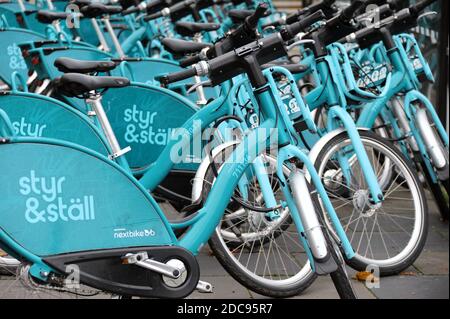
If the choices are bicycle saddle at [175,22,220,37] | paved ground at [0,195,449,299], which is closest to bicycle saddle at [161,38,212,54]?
bicycle saddle at [175,22,220,37]

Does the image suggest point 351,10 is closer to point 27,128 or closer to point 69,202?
point 27,128

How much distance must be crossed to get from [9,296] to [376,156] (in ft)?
6.68

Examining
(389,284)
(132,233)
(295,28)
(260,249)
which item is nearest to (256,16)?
(295,28)

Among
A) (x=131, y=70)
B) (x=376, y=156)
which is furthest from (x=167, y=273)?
(x=131, y=70)

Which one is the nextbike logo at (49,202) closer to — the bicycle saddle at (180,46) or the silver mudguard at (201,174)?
the silver mudguard at (201,174)

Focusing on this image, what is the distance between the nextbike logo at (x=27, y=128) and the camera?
4148 mm

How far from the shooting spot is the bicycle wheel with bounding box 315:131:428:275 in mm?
4391

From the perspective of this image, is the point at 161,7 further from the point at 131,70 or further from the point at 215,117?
the point at 215,117

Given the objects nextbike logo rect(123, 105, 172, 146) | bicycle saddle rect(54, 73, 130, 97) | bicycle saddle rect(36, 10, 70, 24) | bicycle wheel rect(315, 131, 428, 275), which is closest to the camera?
bicycle saddle rect(54, 73, 130, 97)

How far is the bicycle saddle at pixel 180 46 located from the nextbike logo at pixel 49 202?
1.39 meters

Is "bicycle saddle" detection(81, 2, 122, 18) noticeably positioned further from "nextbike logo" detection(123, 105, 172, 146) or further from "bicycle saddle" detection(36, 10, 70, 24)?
"nextbike logo" detection(123, 105, 172, 146)

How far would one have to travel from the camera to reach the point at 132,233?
3.42 m

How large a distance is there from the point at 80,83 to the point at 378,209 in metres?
1.79

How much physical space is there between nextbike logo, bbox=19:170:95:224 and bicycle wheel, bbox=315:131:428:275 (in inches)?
56.4
